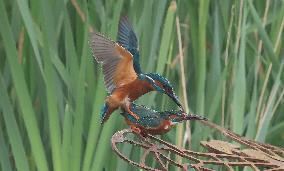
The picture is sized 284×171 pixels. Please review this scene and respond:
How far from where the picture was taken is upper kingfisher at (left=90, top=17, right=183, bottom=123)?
505mm

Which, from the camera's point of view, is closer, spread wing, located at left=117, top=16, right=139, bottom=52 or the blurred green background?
spread wing, located at left=117, top=16, right=139, bottom=52

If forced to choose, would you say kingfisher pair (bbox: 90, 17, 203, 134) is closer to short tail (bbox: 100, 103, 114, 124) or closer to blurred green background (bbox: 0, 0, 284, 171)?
short tail (bbox: 100, 103, 114, 124)

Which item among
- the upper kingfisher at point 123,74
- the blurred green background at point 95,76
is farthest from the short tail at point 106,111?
the blurred green background at point 95,76

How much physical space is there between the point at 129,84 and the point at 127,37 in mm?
64

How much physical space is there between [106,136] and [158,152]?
14.4 inches

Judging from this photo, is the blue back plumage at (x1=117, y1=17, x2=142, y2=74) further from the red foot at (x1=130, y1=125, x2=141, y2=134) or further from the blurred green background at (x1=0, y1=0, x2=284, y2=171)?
the blurred green background at (x1=0, y1=0, x2=284, y2=171)

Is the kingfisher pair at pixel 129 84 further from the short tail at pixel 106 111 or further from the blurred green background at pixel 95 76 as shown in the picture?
the blurred green background at pixel 95 76

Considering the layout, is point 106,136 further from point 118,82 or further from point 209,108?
point 118,82

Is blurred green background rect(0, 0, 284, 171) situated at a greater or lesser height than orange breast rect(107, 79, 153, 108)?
lesser

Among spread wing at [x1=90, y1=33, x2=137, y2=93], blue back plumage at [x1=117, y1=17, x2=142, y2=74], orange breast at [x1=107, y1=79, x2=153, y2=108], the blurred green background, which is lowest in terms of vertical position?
the blurred green background

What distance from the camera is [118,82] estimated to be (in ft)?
1.70

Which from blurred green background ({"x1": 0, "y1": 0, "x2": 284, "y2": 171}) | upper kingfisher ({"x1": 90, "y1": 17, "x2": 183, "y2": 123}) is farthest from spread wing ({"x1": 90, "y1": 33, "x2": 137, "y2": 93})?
blurred green background ({"x1": 0, "y1": 0, "x2": 284, "y2": 171})

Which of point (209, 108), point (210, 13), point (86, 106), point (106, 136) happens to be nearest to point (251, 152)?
point (106, 136)

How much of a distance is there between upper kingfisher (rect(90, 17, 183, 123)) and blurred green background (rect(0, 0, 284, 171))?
1.22ft
